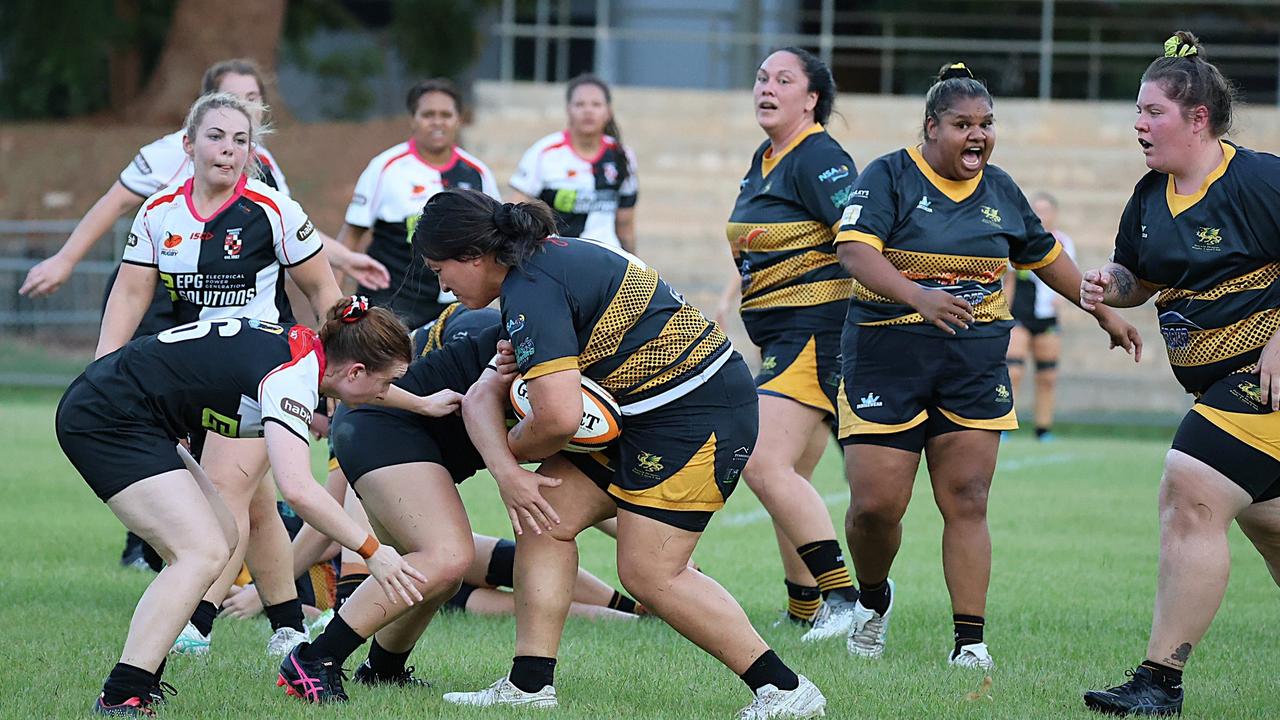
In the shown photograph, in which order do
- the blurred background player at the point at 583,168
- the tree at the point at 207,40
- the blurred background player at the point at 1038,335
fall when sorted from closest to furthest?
the blurred background player at the point at 583,168
the blurred background player at the point at 1038,335
the tree at the point at 207,40

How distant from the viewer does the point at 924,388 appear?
5.57 meters

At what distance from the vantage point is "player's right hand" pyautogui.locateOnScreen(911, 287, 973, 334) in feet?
17.3

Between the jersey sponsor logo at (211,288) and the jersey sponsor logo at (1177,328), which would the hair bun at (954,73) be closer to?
the jersey sponsor logo at (1177,328)

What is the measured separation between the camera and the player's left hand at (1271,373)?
4688 mm

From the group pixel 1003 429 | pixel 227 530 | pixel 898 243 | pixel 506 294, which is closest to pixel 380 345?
pixel 506 294

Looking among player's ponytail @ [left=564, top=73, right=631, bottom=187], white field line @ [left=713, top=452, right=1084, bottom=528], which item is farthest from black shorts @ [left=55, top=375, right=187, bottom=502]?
player's ponytail @ [left=564, top=73, right=631, bottom=187]

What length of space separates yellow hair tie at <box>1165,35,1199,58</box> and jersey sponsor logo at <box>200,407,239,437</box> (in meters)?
3.20

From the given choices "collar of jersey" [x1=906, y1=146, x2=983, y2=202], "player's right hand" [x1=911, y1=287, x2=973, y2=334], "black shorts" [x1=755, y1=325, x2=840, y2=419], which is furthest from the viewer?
"black shorts" [x1=755, y1=325, x2=840, y2=419]

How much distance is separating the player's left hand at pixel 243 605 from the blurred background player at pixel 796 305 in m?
2.09

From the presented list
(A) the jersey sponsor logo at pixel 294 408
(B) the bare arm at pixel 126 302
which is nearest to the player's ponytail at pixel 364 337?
(A) the jersey sponsor logo at pixel 294 408

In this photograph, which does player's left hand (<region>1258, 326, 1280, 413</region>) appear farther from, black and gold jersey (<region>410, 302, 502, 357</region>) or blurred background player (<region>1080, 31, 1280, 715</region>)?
black and gold jersey (<region>410, 302, 502, 357</region>)

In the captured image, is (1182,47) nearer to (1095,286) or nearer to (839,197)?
(1095,286)

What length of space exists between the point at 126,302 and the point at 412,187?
2.52 meters

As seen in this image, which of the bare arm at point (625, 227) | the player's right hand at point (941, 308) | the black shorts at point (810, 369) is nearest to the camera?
the player's right hand at point (941, 308)
